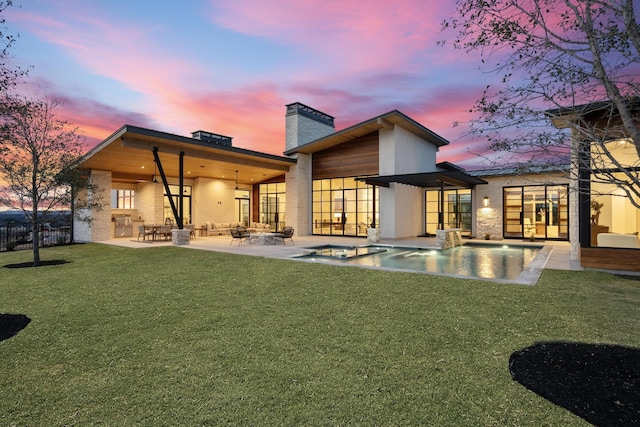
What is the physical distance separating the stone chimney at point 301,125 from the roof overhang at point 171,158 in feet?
8.14

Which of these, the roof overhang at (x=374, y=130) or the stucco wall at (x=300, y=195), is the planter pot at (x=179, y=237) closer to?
the stucco wall at (x=300, y=195)

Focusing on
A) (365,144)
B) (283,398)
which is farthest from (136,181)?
(283,398)

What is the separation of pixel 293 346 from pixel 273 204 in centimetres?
1877

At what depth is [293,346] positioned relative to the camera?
136 inches

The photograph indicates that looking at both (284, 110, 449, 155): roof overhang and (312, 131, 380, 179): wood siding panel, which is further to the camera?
(312, 131, 380, 179): wood siding panel

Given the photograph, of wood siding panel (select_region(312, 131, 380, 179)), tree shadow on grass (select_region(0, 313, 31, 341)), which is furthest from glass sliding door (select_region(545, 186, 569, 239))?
tree shadow on grass (select_region(0, 313, 31, 341))

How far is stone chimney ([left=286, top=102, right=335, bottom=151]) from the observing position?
66.3 ft

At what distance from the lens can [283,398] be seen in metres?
2.47

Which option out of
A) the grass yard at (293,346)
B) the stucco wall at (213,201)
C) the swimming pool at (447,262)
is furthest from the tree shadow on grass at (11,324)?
the stucco wall at (213,201)

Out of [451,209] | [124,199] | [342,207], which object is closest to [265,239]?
[342,207]

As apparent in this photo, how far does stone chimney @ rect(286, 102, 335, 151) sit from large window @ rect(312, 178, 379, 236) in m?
3.24

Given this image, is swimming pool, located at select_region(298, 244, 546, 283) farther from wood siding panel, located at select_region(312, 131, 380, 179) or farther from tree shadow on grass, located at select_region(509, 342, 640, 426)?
wood siding panel, located at select_region(312, 131, 380, 179)

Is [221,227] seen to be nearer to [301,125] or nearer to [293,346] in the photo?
[301,125]

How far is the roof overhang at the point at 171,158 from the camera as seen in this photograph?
12.0 metres
